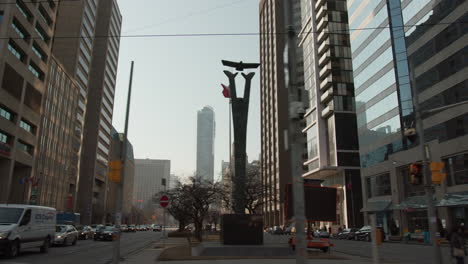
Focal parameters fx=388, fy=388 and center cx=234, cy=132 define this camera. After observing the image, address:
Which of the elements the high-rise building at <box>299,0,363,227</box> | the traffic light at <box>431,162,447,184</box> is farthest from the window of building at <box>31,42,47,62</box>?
the traffic light at <box>431,162,447,184</box>

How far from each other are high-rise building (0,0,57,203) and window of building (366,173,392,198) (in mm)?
45774

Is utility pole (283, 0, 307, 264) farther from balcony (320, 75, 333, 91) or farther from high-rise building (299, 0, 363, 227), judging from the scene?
balcony (320, 75, 333, 91)

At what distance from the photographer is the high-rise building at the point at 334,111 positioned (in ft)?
223

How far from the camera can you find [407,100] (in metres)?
49.2

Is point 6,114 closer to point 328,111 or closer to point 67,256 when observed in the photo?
point 67,256

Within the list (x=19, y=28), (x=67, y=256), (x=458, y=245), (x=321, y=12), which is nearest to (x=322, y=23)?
(x=321, y=12)

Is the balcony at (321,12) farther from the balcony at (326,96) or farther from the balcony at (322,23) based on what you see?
the balcony at (326,96)

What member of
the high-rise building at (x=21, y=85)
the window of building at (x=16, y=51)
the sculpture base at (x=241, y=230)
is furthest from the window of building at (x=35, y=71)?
the sculpture base at (x=241, y=230)

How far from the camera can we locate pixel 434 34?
43375 mm

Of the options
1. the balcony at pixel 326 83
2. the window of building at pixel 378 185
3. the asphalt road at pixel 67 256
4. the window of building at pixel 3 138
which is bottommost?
the asphalt road at pixel 67 256

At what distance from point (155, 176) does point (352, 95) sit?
142629 mm

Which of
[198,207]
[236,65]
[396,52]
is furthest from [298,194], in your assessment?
[396,52]

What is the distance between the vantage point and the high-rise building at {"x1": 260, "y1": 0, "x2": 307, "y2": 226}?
100 metres

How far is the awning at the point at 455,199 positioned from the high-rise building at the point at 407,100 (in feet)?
0.34
